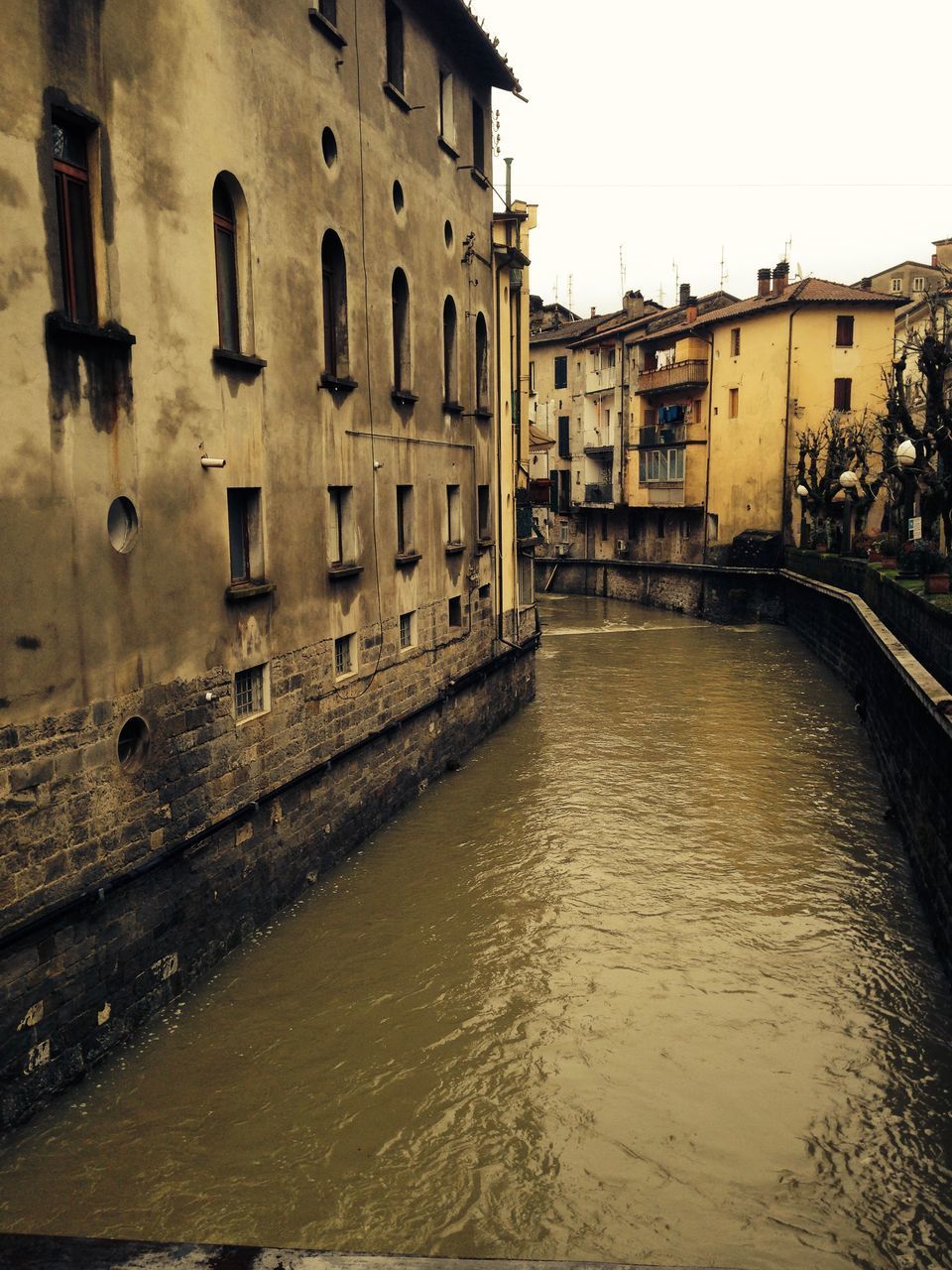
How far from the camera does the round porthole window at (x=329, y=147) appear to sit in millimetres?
13609

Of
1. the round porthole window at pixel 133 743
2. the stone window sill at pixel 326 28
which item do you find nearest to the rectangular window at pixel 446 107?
the stone window sill at pixel 326 28

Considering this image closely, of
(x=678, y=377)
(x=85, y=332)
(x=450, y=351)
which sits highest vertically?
(x=678, y=377)

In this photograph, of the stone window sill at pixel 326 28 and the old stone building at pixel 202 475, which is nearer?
the old stone building at pixel 202 475

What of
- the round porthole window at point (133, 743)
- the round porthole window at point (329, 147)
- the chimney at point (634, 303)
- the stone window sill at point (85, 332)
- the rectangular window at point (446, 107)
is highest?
the chimney at point (634, 303)

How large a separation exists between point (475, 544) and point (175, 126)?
38.1ft

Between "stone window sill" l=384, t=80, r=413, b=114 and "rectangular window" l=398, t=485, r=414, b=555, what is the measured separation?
19.7 ft

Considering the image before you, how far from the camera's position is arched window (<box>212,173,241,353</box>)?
448 inches

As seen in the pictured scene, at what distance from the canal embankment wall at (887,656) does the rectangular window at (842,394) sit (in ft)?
23.8

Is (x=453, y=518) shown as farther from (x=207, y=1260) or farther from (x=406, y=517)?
(x=207, y=1260)

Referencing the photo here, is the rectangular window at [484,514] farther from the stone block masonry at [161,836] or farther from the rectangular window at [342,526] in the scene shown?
the rectangular window at [342,526]

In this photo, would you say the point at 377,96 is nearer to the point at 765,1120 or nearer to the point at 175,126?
the point at 175,126

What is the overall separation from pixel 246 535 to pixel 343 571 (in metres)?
2.42

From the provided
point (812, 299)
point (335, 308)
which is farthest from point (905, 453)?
point (812, 299)

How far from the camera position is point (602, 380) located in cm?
5150
